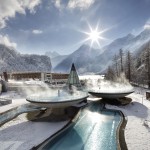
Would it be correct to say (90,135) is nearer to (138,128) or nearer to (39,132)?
(138,128)

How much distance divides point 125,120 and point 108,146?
230 inches

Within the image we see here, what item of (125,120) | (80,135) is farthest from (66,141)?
(125,120)

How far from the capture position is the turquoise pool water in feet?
42.6

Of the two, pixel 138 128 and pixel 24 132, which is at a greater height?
pixel 138 128

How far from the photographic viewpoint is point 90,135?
49.1 ft

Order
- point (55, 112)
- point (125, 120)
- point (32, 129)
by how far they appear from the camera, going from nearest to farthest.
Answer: point (32, 129)
point (125, 120)
point (55, 112)

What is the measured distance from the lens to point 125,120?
1789 cm

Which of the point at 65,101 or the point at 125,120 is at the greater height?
the point at 65,101

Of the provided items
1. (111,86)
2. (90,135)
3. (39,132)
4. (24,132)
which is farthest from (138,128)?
(111,86)

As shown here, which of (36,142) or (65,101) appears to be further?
(65,101)

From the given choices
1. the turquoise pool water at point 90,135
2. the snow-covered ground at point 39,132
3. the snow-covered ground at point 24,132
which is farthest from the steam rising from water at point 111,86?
the snow-covered ground at point 24,132

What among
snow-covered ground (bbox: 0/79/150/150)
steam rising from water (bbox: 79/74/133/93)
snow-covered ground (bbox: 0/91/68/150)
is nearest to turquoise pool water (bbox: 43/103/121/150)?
snow-covered ground (bbox: 0/79/150/150)

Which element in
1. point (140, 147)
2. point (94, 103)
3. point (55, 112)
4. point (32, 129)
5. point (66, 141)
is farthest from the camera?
point (94, 103)

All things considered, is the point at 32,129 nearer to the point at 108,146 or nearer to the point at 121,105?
the point at 108,146
